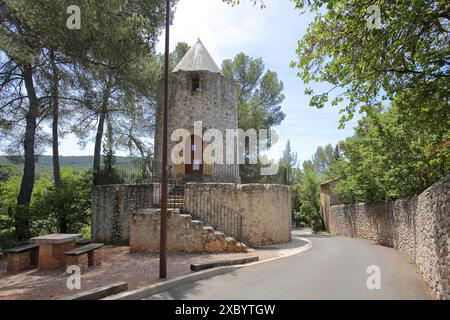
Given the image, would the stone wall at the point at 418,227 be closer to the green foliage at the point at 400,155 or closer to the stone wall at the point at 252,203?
the green foliage at the point at 400,155

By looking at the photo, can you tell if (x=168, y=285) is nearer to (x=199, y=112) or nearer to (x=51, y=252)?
(x=51, y=252)

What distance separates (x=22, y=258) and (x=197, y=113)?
9536 mm

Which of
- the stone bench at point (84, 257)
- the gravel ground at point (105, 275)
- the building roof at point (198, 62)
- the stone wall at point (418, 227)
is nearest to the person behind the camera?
the stone wall at point (418, 227)

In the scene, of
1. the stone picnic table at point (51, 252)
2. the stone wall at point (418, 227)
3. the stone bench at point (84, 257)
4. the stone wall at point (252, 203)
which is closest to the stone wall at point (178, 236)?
the stone wall at point (252, 203)

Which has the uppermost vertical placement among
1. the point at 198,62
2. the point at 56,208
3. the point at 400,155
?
the point at 198,62

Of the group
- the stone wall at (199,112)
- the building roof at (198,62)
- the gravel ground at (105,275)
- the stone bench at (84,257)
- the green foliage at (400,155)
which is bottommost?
the gravel ground at (105,275)

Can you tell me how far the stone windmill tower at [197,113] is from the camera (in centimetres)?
1562

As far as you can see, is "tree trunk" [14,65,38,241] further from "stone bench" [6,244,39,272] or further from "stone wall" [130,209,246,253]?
"stone wall" [130,209,246,253]

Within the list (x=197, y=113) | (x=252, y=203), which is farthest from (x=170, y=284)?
(x=197, y=113)

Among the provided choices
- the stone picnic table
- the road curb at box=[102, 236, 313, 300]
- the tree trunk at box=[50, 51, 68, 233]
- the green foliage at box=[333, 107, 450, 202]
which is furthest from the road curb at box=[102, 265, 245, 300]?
the tree trunk at box=[50, 51, 68, 233]

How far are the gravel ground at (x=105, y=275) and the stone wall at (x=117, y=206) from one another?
88.0 inches

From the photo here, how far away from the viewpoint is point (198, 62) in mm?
16844

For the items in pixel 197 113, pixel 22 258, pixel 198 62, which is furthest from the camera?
pixel 198 62
